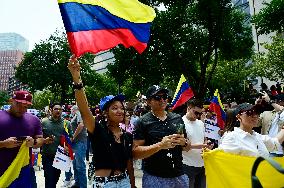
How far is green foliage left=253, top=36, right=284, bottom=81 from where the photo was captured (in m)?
31.9

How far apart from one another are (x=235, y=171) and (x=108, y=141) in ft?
4.74

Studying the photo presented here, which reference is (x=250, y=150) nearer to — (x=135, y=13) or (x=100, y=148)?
(x=100, y=148)

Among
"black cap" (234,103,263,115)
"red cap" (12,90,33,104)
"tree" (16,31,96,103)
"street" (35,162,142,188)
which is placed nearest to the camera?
"black cap" (234,103,263,115)

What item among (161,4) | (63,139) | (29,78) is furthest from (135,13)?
(29,78)

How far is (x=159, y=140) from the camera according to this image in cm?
429

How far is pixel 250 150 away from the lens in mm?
3975

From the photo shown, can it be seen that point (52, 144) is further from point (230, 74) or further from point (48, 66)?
point (48, 66)

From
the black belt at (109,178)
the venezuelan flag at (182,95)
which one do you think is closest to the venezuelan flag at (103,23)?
the black belt at (109,178)

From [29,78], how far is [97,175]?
198 ft

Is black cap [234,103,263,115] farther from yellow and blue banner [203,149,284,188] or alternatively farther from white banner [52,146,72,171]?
white banner [52,146,72,171]

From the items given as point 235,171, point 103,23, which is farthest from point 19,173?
point 235,171

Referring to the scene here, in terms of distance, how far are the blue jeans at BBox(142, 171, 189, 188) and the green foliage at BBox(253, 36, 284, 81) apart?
94.9ft

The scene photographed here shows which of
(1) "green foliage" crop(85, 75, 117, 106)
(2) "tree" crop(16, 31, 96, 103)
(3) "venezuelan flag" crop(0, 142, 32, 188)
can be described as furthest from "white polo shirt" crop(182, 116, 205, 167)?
(1) "green foliage" crop(85, 75, 117, 106)

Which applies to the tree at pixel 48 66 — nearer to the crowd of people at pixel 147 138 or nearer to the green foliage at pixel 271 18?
the green foliage at pixel 271 18
